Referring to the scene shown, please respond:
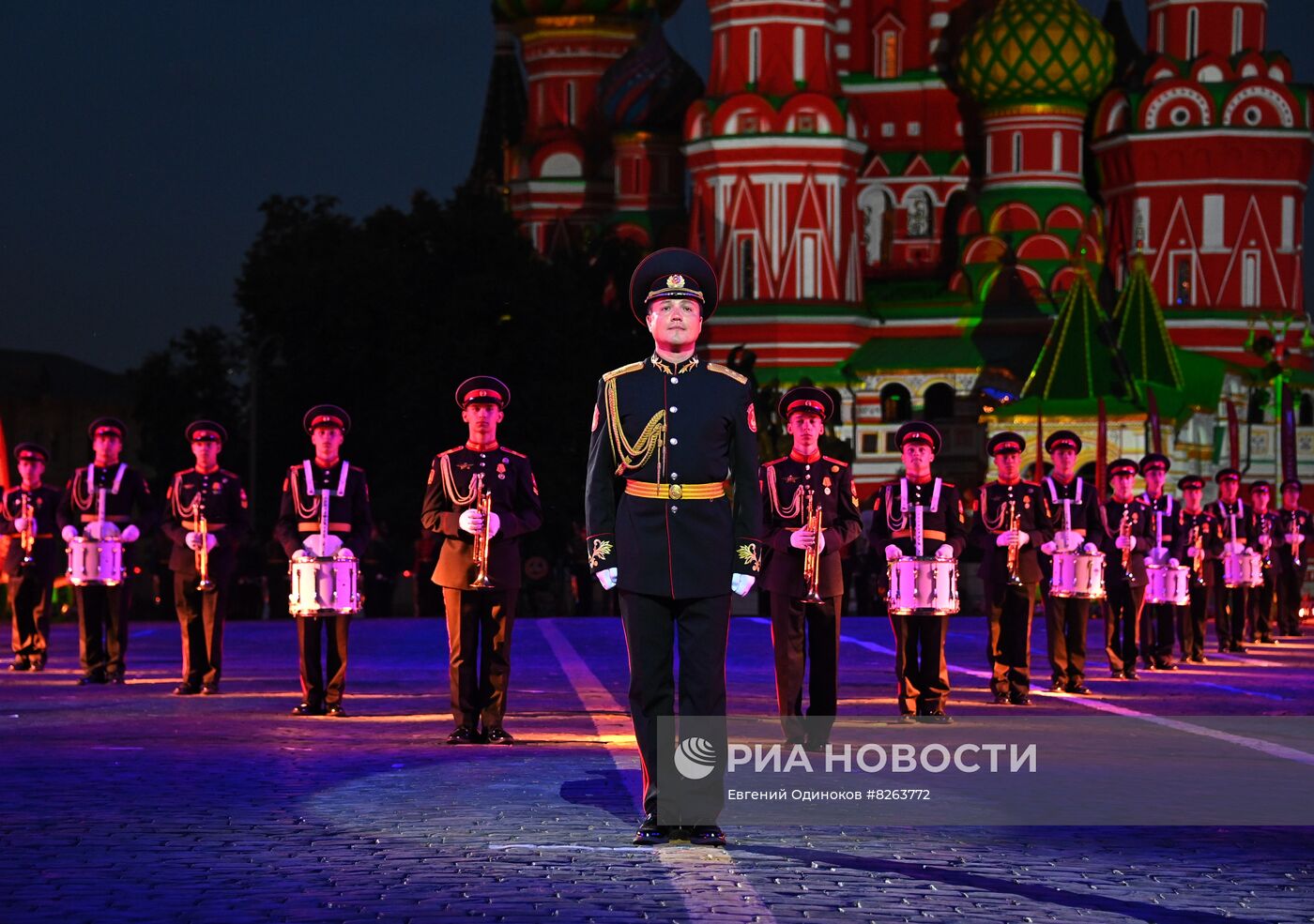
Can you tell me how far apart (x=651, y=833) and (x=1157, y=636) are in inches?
547

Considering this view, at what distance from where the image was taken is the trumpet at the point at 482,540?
46.8 ft

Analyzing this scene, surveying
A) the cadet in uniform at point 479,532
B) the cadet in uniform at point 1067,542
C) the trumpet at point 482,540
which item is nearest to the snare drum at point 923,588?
the cadet in uniform at point 479,532

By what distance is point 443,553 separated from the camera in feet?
47.5

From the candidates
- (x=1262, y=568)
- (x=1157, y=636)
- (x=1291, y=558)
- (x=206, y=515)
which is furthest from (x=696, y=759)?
(x=1291, y=558)

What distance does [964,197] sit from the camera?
9062 cm

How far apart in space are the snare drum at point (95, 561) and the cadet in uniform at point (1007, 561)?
5.98 metres

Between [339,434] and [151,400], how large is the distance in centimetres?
4440

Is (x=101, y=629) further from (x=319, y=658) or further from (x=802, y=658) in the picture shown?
(x=802, y=658)

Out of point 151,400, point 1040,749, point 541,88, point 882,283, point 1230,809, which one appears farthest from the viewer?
point 541,88

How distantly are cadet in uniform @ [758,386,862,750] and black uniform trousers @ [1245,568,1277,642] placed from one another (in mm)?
15497

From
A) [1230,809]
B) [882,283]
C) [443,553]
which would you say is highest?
[882,283]

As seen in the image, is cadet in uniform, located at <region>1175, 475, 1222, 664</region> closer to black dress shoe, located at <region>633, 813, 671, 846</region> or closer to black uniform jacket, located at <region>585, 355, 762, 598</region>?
black uniform jacket, located at <region>585, 355, 762, 598</region>

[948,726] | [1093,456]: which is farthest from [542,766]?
[1093,456]

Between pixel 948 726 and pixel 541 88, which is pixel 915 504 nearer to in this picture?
pixel 948 726
